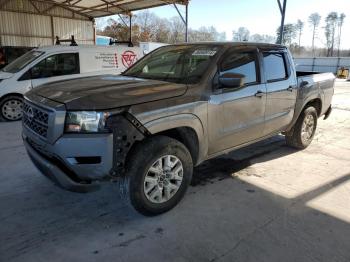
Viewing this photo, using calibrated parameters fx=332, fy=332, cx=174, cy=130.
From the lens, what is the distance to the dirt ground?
2947 mm

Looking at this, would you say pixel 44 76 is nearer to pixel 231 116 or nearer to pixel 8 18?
pixel 231 116

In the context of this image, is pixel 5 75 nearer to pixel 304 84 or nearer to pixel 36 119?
pixel 36 119

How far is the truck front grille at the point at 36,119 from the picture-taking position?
10.5ft

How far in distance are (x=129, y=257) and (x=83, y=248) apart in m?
0.44

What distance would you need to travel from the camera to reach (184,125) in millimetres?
3525

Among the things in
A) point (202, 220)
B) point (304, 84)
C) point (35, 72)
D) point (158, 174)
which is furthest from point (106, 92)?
point (35, 72)

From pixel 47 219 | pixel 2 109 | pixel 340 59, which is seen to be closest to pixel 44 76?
pixel 2 109

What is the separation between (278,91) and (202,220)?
2391 millimetres

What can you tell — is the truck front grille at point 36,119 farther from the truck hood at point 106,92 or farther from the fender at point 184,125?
the fender at point 184,125

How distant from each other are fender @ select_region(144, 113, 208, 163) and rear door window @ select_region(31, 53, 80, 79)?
20.7 feet

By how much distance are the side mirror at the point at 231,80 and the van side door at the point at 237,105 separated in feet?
0.06

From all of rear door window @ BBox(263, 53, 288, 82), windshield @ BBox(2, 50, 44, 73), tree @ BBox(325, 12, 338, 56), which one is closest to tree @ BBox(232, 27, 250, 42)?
rear door window @ BBox(263, 53, 288, 82)

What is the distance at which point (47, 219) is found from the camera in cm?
346

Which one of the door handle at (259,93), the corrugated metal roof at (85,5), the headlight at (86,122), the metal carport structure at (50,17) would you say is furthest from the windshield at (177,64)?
the metal carport structure at (50,17)
